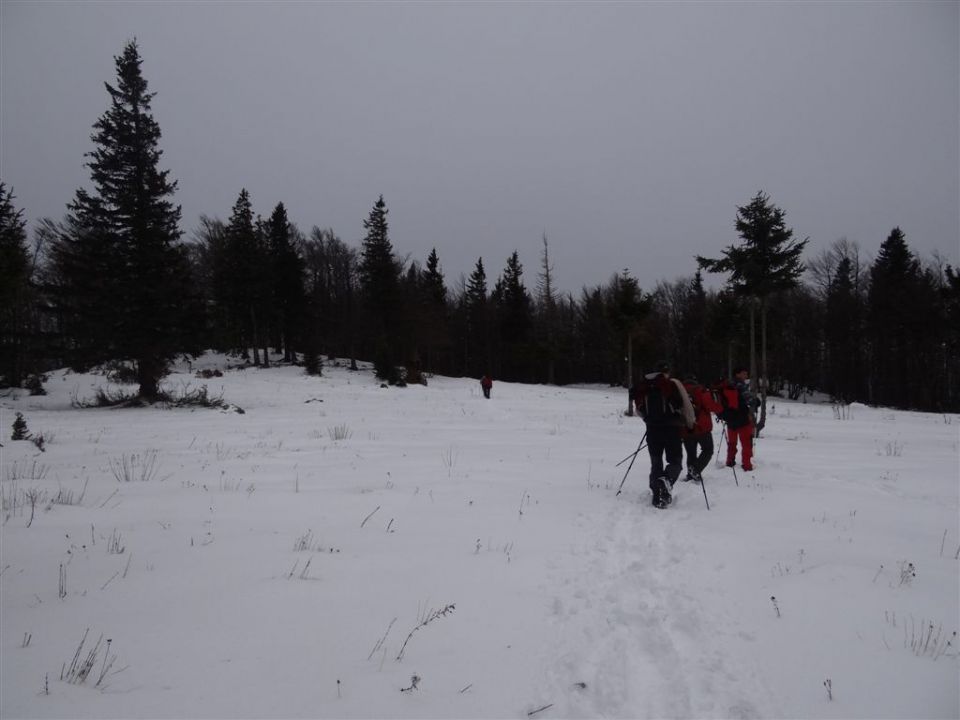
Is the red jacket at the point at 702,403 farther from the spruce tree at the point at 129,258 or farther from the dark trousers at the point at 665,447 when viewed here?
the spruce tree at the point at 129,258

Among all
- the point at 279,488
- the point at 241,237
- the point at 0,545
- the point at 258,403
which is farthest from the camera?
the point at 241,237

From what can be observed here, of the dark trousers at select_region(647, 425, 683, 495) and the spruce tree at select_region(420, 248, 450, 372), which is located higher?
the spruce tree at select_region(420, 248, 450, 372)

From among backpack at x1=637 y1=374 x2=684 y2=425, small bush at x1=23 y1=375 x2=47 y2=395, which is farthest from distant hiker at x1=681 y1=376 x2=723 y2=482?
small bush at x1=23 y1=375 x2=47 y2=395

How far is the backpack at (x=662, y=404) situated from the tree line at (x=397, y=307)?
1708 cm

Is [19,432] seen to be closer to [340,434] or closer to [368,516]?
[340,434]

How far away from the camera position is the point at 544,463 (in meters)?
9.95

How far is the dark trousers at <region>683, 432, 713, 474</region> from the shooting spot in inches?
323

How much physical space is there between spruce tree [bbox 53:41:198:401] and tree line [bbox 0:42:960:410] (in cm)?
7

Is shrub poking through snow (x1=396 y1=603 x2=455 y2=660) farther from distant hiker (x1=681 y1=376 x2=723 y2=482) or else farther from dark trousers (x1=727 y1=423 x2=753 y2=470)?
dark trousers (x1=727 y1=423 x2=753 y2=470)

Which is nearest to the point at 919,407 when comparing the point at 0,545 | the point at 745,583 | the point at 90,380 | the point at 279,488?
the point at 745,583

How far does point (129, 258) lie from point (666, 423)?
22122mm

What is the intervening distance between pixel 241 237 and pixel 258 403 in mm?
22365

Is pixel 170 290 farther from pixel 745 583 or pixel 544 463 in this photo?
pixel 745 583

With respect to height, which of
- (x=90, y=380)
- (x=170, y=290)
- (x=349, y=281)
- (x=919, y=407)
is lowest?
(x=919, y=407)
